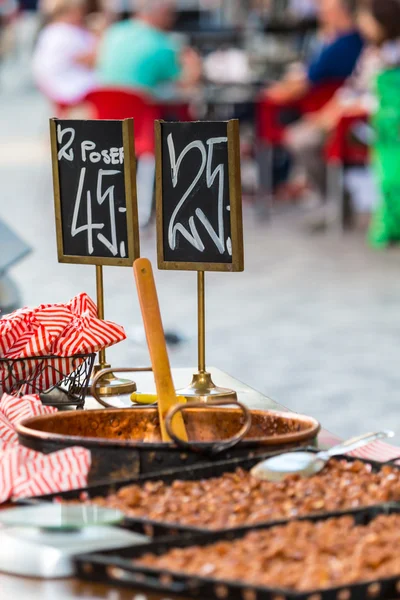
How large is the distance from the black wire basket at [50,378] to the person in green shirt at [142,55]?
6454mm

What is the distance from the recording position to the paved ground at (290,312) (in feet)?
13.8

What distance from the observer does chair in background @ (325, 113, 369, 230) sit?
7.68 meters

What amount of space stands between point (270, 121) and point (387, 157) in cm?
160

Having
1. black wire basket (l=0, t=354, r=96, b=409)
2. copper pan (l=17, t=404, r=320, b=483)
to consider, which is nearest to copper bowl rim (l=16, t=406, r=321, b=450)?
copper pan (l=17, t=404, r=320, b=483)

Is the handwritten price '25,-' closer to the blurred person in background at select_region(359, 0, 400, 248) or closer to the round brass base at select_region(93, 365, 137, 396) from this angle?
the round brass base at select_region(93, 365, 137, 396)

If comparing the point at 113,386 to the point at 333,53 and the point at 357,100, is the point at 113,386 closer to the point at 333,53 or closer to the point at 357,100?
the point at 357,100

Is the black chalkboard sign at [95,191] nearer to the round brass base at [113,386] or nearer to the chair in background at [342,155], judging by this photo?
the round brass base at [113,386]

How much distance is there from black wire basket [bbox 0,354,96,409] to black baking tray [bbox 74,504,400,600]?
0.56 m

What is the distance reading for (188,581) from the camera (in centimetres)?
94

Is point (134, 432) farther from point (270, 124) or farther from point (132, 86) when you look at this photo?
point (270, 124)

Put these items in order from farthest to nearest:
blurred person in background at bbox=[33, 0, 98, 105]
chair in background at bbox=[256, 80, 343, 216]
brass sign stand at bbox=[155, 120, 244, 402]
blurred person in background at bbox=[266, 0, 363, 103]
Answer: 1. blurred person in background at bbox=[33, 0, 98, 105]
2. chair in background at bbox=[256, 80, 343, 216]
3. blurred person in background at bbox=[266, 0, 363, 103]
4. brass sign stand at bbox=[155, 120, 244, 402]

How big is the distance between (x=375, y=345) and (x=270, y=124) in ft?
12.9

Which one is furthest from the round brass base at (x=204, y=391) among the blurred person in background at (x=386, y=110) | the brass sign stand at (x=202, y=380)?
the blurred person in background at (x=386, y=110)

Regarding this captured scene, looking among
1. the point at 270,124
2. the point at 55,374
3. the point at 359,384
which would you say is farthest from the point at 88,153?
the point at 270,124
